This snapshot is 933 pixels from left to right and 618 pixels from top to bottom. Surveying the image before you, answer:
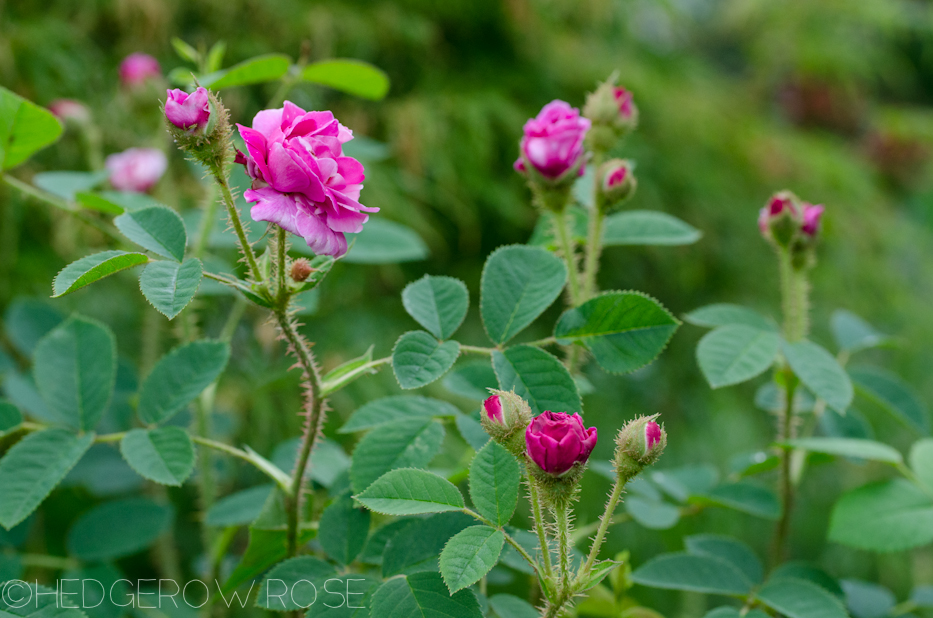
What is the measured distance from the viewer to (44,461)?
0.94 ft

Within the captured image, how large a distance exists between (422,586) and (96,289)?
688 millimetres

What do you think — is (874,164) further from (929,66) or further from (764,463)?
(764,463)

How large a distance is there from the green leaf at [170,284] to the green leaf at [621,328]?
15 cm

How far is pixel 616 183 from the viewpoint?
1.06 ft

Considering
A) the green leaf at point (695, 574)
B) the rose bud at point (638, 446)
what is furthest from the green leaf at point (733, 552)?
the rose bud at point (638, 446)

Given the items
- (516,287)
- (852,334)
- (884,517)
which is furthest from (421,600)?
(852,334)

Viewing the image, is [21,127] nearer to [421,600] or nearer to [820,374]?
[421,600]

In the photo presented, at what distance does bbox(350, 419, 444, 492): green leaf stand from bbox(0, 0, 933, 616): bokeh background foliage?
0.91 feet

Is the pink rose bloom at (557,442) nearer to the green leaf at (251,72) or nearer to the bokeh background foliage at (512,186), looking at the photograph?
the green leaf at (251,72)

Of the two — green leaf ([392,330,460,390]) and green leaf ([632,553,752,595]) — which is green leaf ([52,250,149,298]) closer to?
green leaf ([392,330,460,390])

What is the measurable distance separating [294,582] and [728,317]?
0.26 metres

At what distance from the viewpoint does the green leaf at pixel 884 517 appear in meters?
0.31

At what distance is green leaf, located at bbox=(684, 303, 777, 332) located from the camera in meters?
0.36

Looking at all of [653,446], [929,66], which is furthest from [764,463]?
[929,66]
